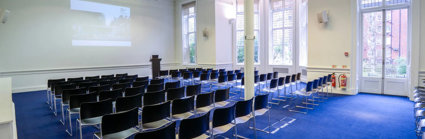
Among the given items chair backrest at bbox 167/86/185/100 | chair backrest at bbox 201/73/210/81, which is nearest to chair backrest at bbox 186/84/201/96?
chair backrest at bbox 167/86/185/100

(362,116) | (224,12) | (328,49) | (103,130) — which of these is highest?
(224,12)

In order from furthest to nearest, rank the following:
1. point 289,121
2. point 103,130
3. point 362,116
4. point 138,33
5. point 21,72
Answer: point 138,33, point 21,72, point 362,116, point 289,121, point 103,130

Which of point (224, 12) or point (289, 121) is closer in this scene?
point (289, 121)

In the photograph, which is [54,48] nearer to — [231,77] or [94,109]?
[231,77]

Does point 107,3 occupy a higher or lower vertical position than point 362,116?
higher

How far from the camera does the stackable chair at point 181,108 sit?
12.2 feet

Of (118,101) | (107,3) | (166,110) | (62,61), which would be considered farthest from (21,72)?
(166,110)

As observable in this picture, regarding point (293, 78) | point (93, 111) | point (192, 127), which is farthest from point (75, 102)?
point (293, 78)

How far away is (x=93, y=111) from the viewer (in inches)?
139

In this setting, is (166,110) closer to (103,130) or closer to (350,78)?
(103,130)

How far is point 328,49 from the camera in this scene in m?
7.81

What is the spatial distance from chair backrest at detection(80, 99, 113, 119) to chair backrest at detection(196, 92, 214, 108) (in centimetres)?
138

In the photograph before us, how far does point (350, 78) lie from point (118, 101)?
22.4 feet

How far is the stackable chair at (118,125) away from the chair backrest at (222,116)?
1052 mm
